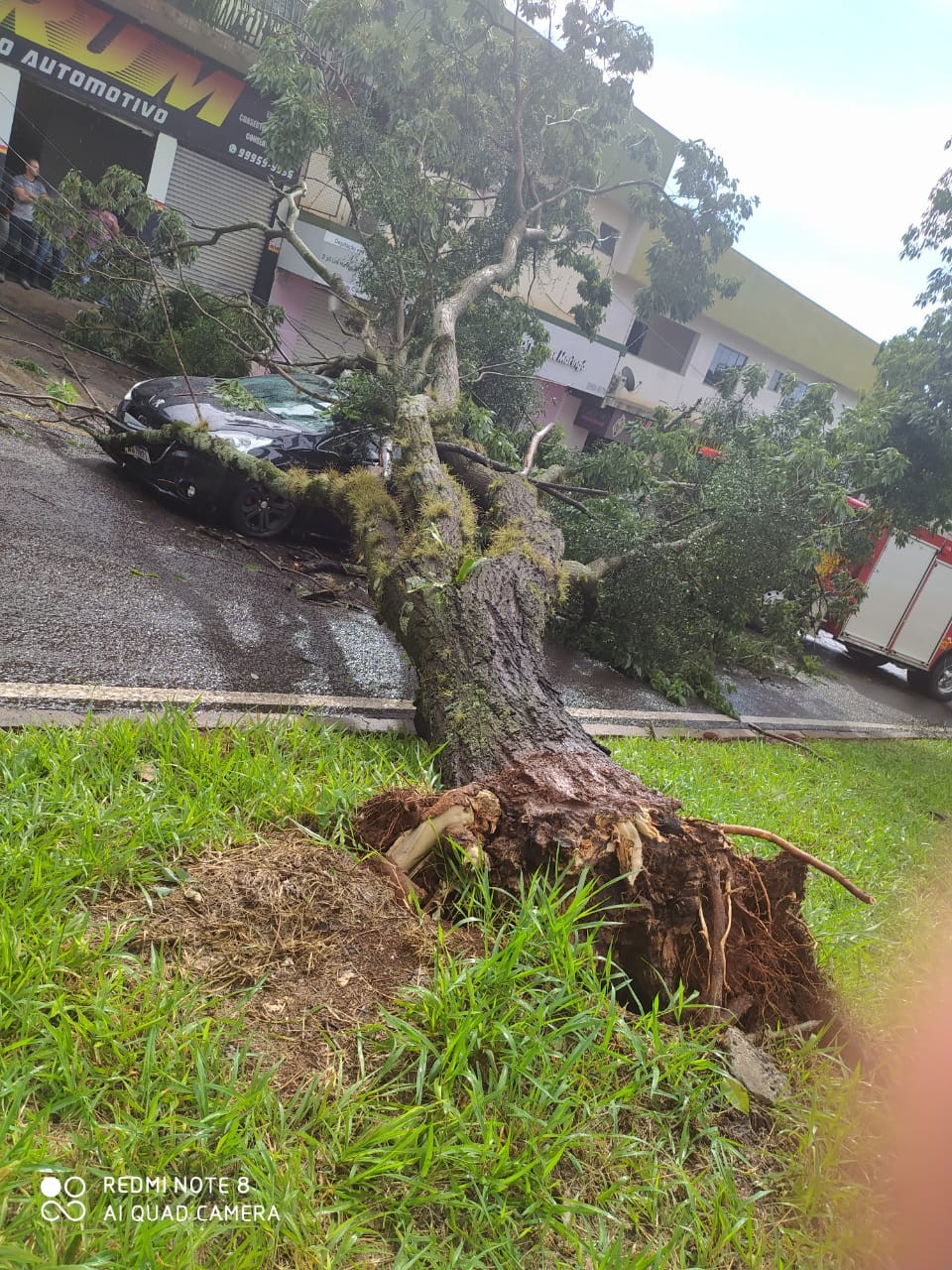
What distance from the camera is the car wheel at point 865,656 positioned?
1505cm

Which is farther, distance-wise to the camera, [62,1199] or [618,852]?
[618,852]

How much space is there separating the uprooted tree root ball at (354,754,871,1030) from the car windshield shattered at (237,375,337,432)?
6.09m

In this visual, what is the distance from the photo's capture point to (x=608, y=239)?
876 inches

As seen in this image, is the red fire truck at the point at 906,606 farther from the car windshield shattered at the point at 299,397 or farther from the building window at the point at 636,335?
the building window at the point at 636,335

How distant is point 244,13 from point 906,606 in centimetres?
1467

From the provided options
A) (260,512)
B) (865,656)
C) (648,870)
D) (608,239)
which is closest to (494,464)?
(260,512)

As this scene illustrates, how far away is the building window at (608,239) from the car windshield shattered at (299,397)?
50.5ft

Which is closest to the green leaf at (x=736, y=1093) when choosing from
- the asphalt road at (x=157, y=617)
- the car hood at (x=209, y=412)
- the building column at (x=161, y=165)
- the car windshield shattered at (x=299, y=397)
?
the asphalt road at (x=157, y=617)

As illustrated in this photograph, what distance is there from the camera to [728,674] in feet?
36.6

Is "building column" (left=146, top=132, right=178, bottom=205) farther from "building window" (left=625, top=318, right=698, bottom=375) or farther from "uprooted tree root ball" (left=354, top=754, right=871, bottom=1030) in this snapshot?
"building window" (left=625, top=318, right=698, bottom=375)

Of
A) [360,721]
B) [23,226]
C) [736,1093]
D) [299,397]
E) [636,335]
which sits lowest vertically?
[360,721]

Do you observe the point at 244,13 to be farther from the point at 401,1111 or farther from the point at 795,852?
the point at 401,1111

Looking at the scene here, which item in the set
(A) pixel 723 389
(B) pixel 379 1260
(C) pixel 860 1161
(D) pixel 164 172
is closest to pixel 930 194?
(A) pixel 723 389

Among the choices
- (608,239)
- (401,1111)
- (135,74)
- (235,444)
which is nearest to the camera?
(401,1111)
